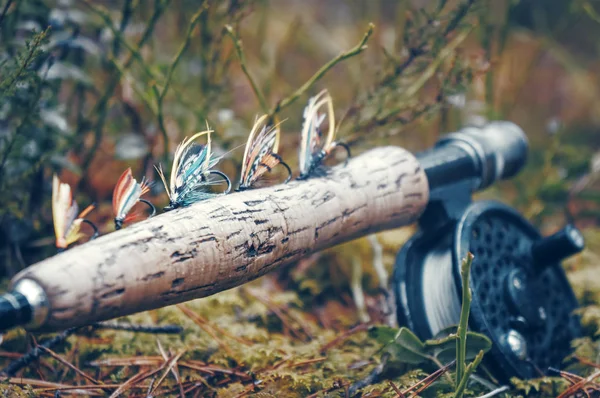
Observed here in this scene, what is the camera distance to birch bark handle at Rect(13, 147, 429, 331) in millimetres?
873

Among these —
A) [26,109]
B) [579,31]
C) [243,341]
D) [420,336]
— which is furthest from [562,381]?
[579,31]

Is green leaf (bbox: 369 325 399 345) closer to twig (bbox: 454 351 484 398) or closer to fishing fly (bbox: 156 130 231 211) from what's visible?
twig (bbox: 454 351 484 398)

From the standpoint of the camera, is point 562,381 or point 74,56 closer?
point 562,381

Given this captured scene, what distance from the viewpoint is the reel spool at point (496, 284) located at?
51.6 inches

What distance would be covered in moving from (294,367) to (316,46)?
2297 mm

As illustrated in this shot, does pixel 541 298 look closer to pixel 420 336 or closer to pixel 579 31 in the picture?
pixel 420 336

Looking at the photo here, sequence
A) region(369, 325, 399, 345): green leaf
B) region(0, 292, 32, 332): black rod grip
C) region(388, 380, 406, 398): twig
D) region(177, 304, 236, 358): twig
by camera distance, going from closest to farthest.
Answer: region(0, 292, 32, 332): black rod grip, region(388, 380, 406, 398): twig, region(369, 325, 399, 345): green leaf, region(177, 304, 236, 358): twig

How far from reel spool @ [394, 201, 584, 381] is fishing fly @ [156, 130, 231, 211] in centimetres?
57

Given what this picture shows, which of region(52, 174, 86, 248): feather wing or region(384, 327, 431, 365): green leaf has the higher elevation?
region(52, 174, 86, 248): feather wing

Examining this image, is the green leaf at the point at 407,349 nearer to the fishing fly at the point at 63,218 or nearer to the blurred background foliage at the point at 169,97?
the blurred background foliage at the point at 169,97

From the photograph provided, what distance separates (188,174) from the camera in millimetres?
1076

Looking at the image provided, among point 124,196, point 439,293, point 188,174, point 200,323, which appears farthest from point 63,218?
point 439,293

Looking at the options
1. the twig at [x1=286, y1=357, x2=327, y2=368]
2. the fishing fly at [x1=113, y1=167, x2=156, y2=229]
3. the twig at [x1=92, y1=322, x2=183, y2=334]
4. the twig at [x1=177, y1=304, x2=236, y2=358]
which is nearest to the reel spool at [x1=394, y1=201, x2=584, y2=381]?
the twig at [x1=286, y1=357, x2=327, y2=368]

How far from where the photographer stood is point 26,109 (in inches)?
57.6
